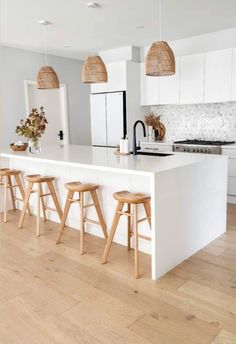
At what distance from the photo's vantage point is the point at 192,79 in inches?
206

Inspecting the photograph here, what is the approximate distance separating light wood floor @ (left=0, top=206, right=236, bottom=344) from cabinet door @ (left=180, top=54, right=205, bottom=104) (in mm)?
2754

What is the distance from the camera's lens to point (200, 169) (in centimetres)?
312

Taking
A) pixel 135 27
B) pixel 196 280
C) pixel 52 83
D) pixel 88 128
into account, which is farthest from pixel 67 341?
pixel 88 128

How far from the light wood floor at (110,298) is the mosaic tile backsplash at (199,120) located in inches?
101

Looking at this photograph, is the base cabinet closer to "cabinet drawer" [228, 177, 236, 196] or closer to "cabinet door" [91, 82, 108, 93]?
"cabinet drawer" [228, 177, 236, 196]

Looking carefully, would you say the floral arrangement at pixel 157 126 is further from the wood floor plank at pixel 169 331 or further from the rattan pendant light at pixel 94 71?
the wood floor plank at pixel 169 331

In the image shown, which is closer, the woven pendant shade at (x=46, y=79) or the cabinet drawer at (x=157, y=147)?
the woven pendant shade at (x=46, y=79)

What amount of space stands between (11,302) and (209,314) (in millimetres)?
1447

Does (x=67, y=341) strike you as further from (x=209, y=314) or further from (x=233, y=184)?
(x=233, y=184)

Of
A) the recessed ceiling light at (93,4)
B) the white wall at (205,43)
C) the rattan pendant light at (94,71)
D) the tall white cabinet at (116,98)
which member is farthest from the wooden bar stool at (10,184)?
the white wall at (205,43)

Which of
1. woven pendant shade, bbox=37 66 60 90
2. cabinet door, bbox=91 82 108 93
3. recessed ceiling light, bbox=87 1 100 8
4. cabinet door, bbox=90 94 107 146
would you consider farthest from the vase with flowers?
cabinet door, bbox=91 82 108 93

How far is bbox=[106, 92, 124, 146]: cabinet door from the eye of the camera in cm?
592

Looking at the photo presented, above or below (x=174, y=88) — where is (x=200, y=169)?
below

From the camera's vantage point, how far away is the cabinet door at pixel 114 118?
5.92m
